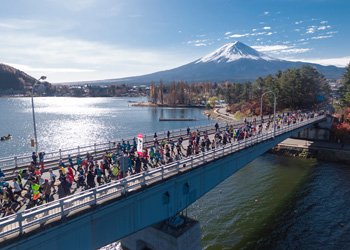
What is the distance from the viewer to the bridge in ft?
29.8

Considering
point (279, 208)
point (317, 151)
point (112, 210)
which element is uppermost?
point (112, 210)

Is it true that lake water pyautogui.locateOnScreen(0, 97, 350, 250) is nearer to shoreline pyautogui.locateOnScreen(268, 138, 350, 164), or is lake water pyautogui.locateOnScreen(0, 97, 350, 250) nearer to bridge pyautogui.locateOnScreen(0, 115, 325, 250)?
shoreline pyautogui.locateOnScreen(268, 138, 350, 164)

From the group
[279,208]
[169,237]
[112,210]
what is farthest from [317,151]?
[112,210]

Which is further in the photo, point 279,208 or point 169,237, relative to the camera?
point 279,208

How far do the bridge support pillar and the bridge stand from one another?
1.21 meters

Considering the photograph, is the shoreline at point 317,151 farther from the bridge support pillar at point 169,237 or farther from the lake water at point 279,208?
the bridge support pillar at point 169,237

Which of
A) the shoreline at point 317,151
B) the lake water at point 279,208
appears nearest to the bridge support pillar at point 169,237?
the lake water at point 279,208

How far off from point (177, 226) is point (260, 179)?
20507 millimetres

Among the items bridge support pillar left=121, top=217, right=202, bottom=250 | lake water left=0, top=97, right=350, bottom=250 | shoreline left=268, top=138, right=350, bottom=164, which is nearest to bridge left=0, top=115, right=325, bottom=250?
bridge support pillar left=121, top=217, right=202, bottom=250

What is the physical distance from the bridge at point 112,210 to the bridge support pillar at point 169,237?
1212 mm

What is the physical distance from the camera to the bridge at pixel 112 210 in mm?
9083

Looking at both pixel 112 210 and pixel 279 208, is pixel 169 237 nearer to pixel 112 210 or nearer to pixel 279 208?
pixel 112 210

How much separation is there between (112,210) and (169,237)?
5287 mm

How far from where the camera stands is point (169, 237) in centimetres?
1516
